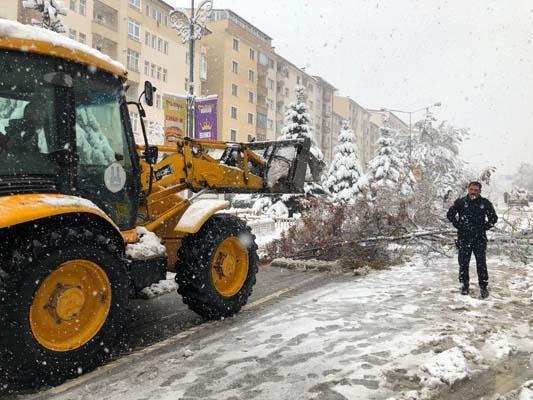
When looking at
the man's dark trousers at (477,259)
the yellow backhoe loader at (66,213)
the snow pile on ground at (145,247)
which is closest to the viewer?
the yellow backhoe loader at (66,213)

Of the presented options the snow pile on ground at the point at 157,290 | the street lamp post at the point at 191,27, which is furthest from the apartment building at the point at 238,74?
the snow pile on ground at the point at 157,290

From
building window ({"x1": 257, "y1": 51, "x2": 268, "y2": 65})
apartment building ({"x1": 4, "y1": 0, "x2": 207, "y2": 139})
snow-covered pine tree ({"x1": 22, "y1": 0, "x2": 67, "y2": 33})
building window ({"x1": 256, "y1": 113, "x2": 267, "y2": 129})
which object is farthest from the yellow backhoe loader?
building window ({"x1": 257, "y1": 51, "x2": 268, "y2": 65})

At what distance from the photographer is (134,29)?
37.4 meters

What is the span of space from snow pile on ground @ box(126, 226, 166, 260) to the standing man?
4.67m

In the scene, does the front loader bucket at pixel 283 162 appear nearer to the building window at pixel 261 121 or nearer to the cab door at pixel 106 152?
the cab door at pixel 106 152

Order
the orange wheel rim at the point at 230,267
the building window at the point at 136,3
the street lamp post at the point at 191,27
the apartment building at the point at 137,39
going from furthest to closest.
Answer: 1. the building window at the point at 136,3
2. the apartment building at the point at 137,39
3. the street lamp post at the point at 191,27
4. the orange wheel rim at the point at 230,267

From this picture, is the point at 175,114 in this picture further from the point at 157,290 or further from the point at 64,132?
the point at 64,132

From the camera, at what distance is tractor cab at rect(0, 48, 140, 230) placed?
4121mm

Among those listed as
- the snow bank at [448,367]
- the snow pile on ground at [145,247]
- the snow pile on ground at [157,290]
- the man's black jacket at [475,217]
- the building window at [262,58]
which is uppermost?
the building window at [262,58]

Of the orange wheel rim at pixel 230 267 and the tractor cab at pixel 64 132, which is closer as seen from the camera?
the tractor cab at pixel 64 132

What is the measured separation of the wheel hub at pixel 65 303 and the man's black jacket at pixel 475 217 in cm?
572

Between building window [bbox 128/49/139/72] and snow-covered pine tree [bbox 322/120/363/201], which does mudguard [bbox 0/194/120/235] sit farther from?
building window [bbox 128/49/139/72]

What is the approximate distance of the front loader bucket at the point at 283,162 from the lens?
292 inches

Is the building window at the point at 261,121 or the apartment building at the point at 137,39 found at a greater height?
the apartment building at the point at 137,39
